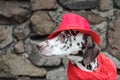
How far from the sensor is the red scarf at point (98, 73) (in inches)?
76.0

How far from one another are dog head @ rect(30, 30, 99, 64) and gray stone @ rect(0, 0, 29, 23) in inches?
31.0

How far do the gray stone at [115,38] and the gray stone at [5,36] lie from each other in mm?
673

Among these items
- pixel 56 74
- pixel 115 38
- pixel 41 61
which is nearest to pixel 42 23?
pixel 41 61

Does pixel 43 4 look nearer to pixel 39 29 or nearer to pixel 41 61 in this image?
pixel 39 29

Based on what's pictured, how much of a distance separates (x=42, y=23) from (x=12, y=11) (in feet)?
0.71

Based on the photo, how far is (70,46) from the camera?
1.86 m

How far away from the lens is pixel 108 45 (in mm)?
2664

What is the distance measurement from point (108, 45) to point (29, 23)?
560 mm

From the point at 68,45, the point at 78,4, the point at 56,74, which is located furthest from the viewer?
the point at 56,74

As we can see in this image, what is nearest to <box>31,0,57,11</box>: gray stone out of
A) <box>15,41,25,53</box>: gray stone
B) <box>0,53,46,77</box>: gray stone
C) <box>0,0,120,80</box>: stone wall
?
<box>0,0,120,80</box>: stone wall

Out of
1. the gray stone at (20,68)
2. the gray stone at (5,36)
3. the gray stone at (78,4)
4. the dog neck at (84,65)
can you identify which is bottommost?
the gray stone at (20,68)

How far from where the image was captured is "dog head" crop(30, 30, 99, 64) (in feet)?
6.06

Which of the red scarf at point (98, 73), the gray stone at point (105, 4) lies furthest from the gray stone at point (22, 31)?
the red scarf at point (98, 73)

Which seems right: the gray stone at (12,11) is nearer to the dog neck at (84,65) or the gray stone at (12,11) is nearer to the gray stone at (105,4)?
the gray stone at (105,4)
